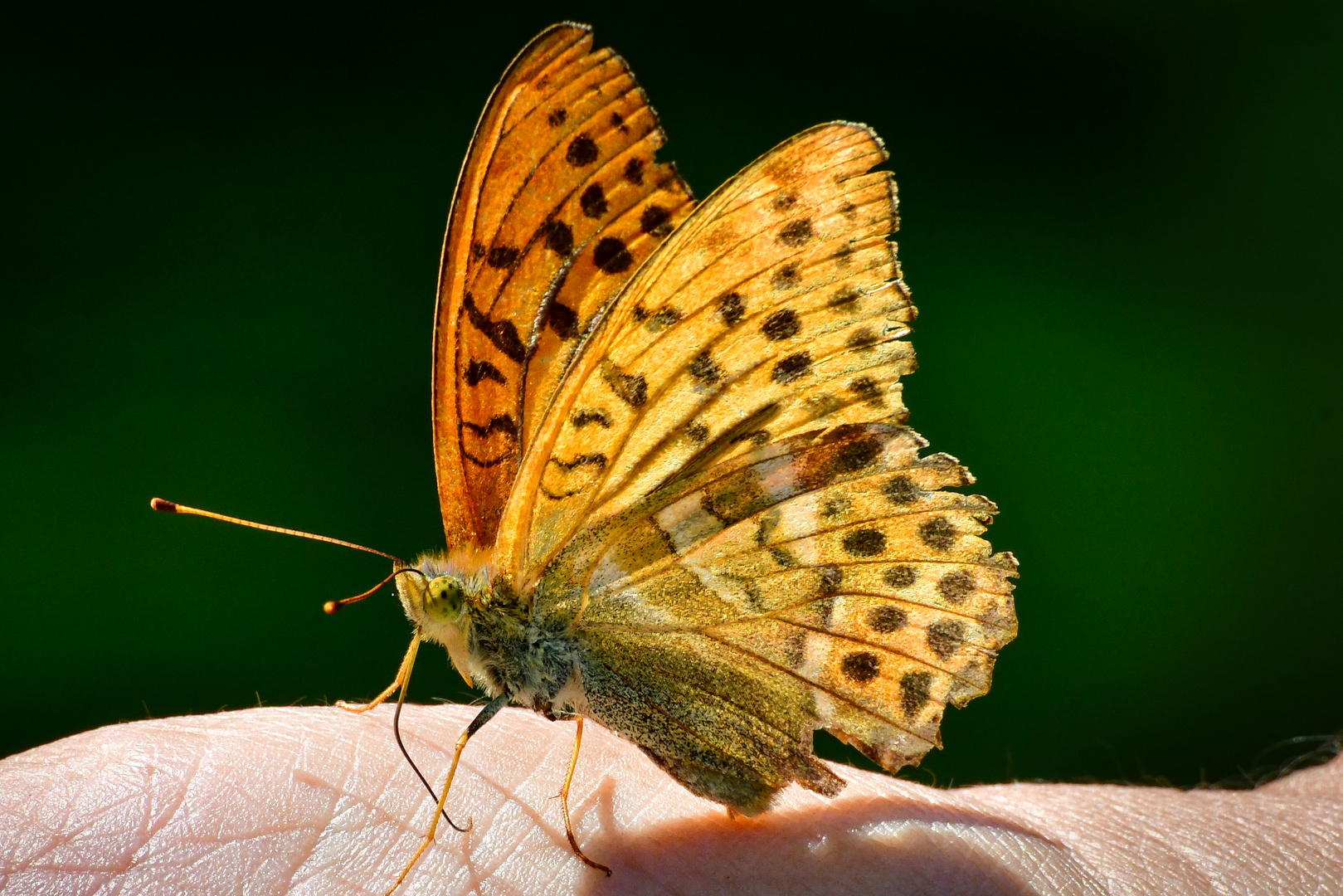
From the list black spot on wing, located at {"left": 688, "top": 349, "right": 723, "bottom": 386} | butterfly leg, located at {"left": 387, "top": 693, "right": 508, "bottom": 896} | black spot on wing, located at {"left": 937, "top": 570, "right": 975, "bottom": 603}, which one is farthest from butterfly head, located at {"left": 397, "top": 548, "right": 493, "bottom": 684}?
black spot on wing, located at {"left": 937, "top": 570, "right": 975, "bottom": 603}

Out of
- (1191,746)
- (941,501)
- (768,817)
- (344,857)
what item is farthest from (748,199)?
(1191,746)

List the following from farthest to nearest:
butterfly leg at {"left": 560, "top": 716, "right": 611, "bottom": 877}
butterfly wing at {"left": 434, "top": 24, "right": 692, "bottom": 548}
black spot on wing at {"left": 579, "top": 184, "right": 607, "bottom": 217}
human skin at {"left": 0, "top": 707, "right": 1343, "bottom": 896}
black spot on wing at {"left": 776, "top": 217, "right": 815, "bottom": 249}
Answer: black spot on wing at {"left": 579, "top": 184, "right": 607, "bottom": 217}
butterfly wing at {"left": 434, "top": 24, "right": 692, "bottom": 548}
black spot on wing at {"left": 776, "top": 217, "right": 815, "bottom": 249}
butterfly leg at {"left": 560, "top": 716, "right": 611, "bottom": 877}
human skin at {"left": 0, "top": 707, "right": 1343, "bottom": 896}

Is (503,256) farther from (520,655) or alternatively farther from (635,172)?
(520,655)

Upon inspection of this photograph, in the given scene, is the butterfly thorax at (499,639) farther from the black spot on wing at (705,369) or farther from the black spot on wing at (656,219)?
the black spot on wing at (656,219)

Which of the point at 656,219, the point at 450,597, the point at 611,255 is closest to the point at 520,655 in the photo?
the point at 450,597

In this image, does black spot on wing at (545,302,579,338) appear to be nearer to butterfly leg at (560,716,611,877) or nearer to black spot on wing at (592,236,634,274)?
black spot on wing at (592,236,634,274)

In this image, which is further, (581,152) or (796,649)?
(581,152)

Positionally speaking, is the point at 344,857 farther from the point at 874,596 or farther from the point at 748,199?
the point at 748,199
